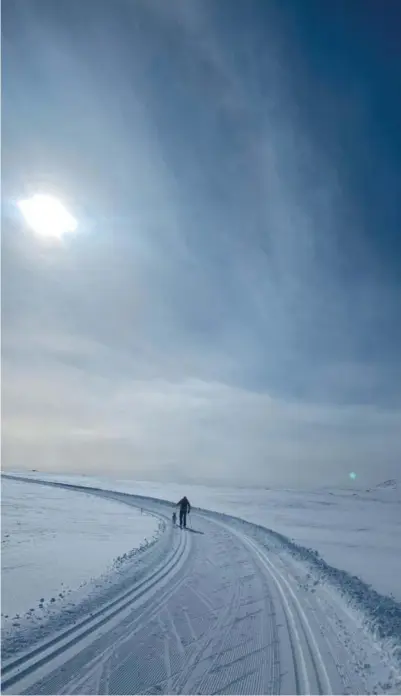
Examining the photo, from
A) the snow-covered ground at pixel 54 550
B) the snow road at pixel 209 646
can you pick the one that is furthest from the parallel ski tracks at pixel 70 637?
the snow-covered ground at pixel 54 550

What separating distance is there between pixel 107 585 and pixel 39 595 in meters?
1.92

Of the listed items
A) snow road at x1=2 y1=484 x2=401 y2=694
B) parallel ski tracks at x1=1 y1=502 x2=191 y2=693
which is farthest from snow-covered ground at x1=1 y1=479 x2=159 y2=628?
snow road at x1=2 y1=484 x2=401 y2=694

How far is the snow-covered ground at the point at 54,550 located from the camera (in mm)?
10633

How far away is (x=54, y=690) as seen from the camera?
6348 mm

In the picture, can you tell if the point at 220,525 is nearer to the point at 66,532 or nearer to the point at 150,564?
the point at 66,532

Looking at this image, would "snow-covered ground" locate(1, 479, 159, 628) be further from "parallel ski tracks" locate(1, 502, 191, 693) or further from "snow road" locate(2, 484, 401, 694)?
"snow road" locate(2, 484, 401, 694)

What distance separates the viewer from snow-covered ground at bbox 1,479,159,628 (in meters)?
10.6

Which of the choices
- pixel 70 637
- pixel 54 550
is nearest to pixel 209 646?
pixel 70 637

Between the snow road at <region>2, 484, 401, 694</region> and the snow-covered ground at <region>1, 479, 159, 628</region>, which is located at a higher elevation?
the snow road at <region>2, 484, 401, 694</region>

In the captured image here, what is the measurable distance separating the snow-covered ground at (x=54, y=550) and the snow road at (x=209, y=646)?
1.57 m

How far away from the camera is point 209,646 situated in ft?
26.8

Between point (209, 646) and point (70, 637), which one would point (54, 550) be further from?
point (209, 646)

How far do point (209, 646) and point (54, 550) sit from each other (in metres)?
10.7

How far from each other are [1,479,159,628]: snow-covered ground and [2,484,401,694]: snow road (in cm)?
157
